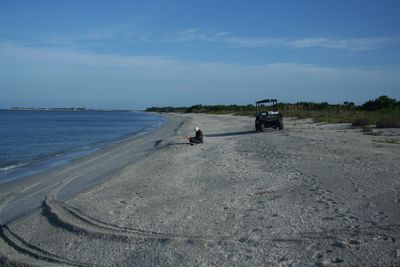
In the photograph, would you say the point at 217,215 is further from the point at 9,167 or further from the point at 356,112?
the point at 356,112

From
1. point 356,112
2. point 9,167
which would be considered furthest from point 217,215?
point 356,112

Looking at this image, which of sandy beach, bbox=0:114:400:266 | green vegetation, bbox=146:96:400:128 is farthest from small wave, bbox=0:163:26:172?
green vegetation, bbox=146:96:400:128

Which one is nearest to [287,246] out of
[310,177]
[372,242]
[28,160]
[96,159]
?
[372,242]

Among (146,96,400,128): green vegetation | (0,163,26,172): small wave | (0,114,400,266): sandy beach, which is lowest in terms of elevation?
(0,163,26,172): small wave

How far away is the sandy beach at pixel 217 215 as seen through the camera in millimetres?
6016

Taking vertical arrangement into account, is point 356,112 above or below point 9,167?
above

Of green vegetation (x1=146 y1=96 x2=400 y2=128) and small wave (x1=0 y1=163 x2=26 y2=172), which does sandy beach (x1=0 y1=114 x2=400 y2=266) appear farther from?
green vegetation (x1=146 y1=96 x2=400 y2=128)

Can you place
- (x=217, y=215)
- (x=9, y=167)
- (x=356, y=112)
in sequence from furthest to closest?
1. (x=356, y=112)
2. (x=9, y=167)
3. (x=217, y=215)

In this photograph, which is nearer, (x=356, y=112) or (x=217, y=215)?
(x=217, y=215)

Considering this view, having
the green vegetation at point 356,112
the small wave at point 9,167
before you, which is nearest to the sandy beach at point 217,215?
the small wave at point 9,167

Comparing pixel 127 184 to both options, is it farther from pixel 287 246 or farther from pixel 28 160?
pixel 28 160

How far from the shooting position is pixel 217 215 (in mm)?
8016

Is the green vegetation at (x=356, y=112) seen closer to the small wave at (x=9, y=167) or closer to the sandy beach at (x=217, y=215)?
the sandy beach at (x=217, y=215)

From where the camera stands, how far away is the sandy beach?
6.02 meters
